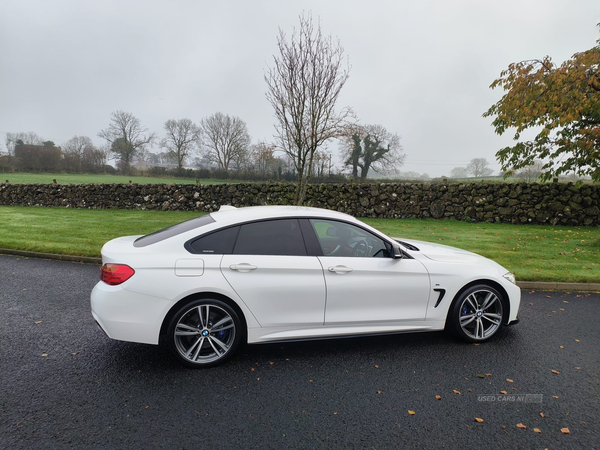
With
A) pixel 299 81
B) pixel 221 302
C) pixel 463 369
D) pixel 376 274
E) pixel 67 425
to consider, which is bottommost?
pixel 67 425

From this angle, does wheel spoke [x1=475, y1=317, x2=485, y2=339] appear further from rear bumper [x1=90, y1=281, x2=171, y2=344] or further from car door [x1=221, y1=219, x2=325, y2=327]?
rear bumper [x1=90, y1=281, x2=171, y2=344]

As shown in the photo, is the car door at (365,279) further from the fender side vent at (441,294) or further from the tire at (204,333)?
the tire at (204,333)

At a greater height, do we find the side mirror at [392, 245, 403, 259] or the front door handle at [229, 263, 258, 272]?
the side mirror at [392, 245, 403, 259]

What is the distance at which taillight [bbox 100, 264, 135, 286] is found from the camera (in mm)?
3328

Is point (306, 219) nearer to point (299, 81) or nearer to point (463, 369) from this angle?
point (463, 369)

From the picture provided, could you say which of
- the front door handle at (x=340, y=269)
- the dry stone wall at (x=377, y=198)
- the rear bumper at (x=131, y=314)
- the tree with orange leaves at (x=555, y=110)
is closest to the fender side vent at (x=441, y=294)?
the front door handle at (x=340, y=269)

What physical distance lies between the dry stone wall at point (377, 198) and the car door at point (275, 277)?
15.5m

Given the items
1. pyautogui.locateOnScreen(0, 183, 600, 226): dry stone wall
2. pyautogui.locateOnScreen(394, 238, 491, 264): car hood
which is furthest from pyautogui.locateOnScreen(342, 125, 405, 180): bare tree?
pyautogui.locateOnScreen(394, 238, 491, 264): car hood

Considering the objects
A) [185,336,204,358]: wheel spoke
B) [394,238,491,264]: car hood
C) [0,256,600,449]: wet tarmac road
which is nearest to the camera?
[0,256,600,449]: wet tarmac road

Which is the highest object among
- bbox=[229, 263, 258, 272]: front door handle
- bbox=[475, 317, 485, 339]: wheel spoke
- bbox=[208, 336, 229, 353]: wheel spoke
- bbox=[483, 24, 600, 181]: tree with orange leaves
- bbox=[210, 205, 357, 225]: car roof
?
bbox=[483, 24, 600, 181]: tree with orange leaves

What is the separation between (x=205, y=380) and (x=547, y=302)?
5.47 m

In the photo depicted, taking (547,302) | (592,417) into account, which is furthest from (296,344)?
(547,302)

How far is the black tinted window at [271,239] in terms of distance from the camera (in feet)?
11.9

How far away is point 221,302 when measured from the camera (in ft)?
11.2
